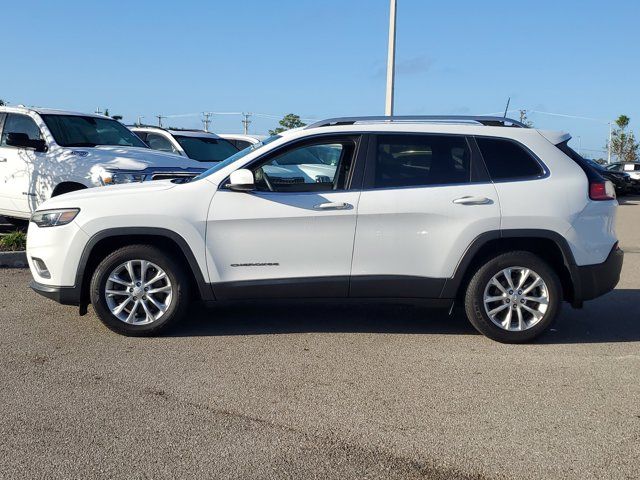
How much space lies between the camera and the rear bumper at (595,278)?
5852 millimetres

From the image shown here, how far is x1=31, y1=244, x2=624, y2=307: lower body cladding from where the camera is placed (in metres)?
5.84

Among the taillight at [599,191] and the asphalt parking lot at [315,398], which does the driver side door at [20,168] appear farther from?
the taillight at [599,191]

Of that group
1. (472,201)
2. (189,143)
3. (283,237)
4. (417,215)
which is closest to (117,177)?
(283,237)

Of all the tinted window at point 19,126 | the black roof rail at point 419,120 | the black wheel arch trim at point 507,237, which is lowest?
the black wheel arch trim at point 507,237

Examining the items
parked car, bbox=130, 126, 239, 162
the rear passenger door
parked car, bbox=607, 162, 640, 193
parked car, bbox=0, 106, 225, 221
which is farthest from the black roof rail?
parked car, bbox=607, 162, 640, 193

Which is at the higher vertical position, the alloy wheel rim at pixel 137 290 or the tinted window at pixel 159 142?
the tinted window at pixel 159 142

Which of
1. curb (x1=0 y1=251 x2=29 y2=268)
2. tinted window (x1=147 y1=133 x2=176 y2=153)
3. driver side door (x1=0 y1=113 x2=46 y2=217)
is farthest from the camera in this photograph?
tinted window (x1=147 y1=133 x2=176 y2=153)

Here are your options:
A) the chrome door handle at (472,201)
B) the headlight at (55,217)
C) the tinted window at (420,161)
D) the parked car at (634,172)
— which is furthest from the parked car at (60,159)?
the parked car at (634,172)

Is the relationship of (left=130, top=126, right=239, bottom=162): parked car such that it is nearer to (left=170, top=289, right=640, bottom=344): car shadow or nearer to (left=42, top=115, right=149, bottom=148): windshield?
(left=42, top=115, right=149, bottom=148): windshield

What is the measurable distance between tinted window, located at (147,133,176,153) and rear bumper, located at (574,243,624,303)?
10067 mm

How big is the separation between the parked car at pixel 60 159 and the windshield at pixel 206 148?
3.50m

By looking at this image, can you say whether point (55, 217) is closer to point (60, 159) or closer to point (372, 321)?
point (372, 321)

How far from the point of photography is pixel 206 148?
14648 mm

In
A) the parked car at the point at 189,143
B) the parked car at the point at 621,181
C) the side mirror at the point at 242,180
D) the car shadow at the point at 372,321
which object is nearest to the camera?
the side mirror at the point at 242,180
